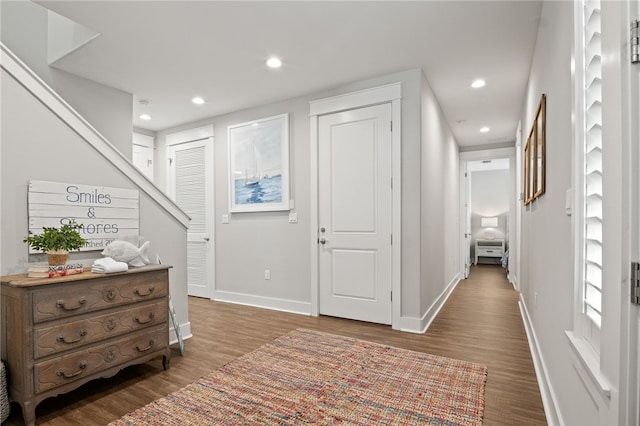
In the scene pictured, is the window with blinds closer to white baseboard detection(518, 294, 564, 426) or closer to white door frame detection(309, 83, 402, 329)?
white baseboard detection(518, 294, 564, 426)

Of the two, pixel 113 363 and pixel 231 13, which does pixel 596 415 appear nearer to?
pixel 113 363

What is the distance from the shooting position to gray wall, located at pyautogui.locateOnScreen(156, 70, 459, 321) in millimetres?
3305

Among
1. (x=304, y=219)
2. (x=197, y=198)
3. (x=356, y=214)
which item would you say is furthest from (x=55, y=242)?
(x=197, y=198)

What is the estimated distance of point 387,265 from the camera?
3.43 meters

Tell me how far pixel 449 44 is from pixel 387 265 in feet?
6.98

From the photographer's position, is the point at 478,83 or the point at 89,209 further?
the point at 478,83

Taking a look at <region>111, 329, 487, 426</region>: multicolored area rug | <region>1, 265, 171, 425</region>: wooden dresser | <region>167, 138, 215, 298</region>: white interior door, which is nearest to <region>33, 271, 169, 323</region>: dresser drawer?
<region>1, 265, 171, 425</region>: wooden dresser

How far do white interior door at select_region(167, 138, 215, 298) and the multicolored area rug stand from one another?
246 cm

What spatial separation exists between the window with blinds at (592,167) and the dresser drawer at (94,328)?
2473 mm

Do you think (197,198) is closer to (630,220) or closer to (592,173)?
(592,173)

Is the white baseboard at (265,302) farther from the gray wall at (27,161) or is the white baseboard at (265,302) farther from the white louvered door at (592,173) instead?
the white louvered door at (592,173)

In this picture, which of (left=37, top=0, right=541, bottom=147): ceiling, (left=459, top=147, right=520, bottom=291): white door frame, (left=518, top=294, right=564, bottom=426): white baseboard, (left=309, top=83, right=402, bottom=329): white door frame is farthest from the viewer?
(left=459, top=147, right=520, bottom=291): white door frame

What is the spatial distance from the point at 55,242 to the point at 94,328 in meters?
0.57

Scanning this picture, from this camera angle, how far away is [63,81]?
331cm
